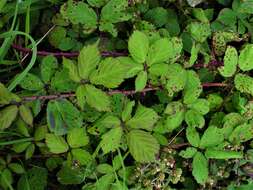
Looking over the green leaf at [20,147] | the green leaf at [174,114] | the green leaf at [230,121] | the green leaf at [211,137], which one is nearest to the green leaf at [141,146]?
the green leaf at [174,114]

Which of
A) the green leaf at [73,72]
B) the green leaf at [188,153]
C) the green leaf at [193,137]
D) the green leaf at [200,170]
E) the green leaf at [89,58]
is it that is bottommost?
the green leaf at [200,170]

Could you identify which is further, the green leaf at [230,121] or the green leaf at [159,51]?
the green leaf at [230,121]

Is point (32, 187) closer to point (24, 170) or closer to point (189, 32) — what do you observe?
point (24, 170)

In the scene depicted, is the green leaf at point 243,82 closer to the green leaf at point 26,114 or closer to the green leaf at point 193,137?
the green leaf at point 193,137

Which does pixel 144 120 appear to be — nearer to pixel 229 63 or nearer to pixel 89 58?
pixel 89 58

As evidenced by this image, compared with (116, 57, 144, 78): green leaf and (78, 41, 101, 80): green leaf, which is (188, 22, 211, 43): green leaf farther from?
(78, 41, 101, 80): green leaf

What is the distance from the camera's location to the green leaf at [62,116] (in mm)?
1656

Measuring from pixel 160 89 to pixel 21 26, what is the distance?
76 centimetres

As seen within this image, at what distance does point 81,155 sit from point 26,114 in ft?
1.01

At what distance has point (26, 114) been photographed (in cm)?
161

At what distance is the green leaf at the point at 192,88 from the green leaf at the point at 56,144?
0.57m

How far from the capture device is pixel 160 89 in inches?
70.8

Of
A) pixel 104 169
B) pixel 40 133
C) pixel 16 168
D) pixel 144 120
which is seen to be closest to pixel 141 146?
pixel 144 120

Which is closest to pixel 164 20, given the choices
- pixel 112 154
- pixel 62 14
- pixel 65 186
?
pixel 62 14
